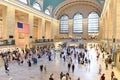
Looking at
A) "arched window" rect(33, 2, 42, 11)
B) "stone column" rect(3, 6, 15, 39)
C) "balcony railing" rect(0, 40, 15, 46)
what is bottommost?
"balcony railing" rect(0, 40, 15, 46)

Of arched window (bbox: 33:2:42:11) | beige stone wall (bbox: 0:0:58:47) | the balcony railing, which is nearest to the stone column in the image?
beige stone wall (bbox: 0:0:58:47)

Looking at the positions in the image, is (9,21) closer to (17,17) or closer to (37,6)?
(17,17)

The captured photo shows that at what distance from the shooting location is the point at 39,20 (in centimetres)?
4900

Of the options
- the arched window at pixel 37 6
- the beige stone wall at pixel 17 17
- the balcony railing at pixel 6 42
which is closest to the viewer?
the balcony railing at pixel 6 42

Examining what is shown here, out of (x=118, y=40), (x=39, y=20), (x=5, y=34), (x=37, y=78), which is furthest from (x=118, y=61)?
(x=39, y=20)

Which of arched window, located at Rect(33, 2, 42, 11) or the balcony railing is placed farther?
arched window, located at Rect(33, 2, 42, 11)

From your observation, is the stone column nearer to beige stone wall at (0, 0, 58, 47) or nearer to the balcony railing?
beige stone wall at (0, 0, 58, 47)

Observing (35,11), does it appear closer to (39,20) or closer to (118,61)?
(39,20)

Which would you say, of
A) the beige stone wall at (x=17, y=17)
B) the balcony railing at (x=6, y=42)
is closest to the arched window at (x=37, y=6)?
the beige stone wall at (x=17, y=17)

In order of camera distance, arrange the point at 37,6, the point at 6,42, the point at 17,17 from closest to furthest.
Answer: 1. the point at 6,42
2. the point at 17,17
3. the point at 37,6

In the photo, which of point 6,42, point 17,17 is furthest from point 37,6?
point 6,42

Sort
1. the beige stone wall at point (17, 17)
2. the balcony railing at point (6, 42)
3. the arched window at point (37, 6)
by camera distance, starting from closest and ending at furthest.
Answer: the balcony railing at point (6, 42)
the beige stone wall at point (17, 17)
the arched window at point (37, 6)

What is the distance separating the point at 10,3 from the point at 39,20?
58.5ft

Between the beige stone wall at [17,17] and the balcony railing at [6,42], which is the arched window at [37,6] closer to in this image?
the beige stone wall at [17,17]
